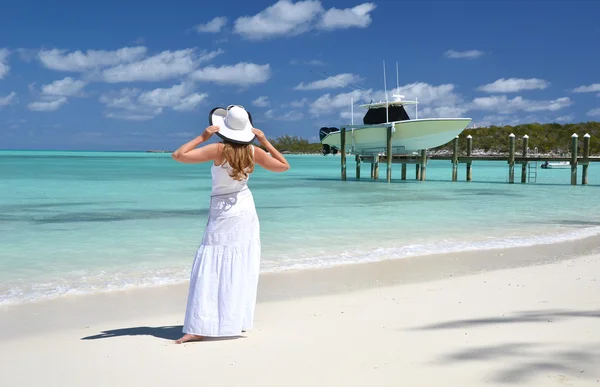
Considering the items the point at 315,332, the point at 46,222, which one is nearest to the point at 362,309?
the point at 315,332

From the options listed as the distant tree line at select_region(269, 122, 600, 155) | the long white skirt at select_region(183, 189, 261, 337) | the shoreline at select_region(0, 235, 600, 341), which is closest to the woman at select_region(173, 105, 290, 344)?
the long white skirt at select_region(183, 189, 261, 337)

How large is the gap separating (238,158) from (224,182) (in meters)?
0.23

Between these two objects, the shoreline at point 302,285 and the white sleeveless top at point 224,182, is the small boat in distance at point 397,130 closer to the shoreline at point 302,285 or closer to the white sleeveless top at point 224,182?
the shoreline at point 302,285

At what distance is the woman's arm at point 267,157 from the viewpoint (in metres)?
4.32

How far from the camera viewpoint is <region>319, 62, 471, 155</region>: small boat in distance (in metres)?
35.4

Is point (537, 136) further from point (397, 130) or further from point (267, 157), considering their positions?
point (267, 157)

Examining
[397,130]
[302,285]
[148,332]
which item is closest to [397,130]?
[397,130]

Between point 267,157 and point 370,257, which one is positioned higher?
point 267,157

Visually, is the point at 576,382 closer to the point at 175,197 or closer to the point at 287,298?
the point at 287,298

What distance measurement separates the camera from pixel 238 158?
A: 424 cm

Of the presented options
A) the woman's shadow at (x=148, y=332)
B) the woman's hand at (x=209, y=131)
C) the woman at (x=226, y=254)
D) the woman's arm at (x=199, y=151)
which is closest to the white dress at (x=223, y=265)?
the woman at (x=226, y=254)

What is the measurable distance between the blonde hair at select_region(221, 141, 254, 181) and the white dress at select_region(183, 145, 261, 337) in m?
0.09

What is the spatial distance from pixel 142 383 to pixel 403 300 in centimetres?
310

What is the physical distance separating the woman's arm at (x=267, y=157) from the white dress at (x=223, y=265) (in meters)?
0.20
